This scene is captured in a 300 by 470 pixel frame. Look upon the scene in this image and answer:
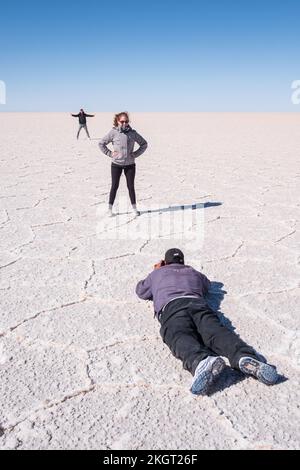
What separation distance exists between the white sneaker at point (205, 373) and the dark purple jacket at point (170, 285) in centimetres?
52

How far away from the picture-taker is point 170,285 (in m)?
2.41

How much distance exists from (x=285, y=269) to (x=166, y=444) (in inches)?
79.4

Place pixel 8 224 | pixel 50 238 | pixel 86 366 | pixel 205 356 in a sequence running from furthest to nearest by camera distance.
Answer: pixel 8 224 < pixel 50 238 < pixel 86 366 < pixel 205 356

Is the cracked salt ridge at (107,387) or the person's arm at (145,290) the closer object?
the cracked salt ridge at (107,387)

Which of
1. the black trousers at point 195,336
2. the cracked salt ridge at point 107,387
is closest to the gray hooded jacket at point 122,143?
the black trousers at point 195,336

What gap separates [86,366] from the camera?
209 centimetres

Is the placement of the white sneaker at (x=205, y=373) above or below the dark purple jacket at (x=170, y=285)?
below

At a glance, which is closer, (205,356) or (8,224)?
(205,356)

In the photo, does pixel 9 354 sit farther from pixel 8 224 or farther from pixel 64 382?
pixel 8 224

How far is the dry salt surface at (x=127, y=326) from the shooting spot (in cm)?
170

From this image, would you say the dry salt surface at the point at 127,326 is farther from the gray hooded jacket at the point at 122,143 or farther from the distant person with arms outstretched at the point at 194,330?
the gray hooded jacket at the point at 122,143
